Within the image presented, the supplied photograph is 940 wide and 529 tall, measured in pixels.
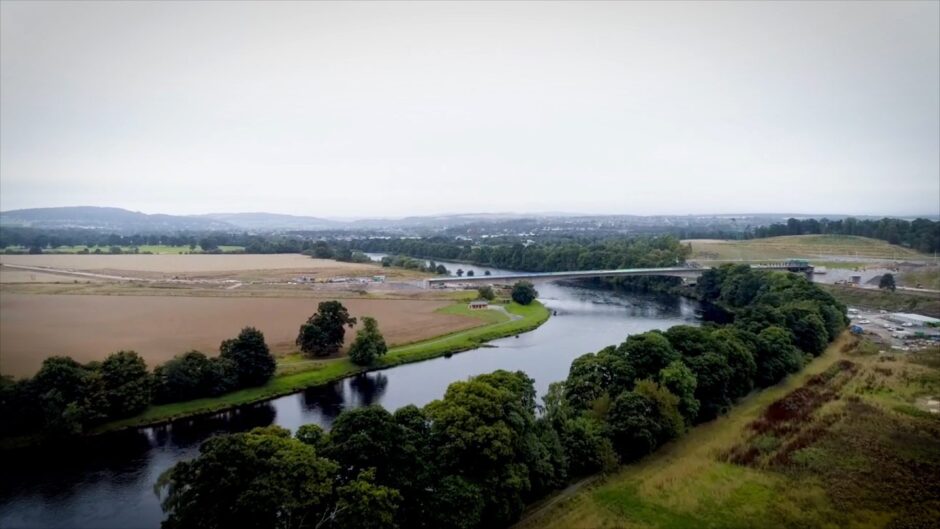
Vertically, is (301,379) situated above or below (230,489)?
below

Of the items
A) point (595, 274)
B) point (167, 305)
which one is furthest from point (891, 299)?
point (167, 305)

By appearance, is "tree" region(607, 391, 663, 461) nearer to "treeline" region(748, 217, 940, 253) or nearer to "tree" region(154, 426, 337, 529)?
"tree" region(154, 426, 337, 529)

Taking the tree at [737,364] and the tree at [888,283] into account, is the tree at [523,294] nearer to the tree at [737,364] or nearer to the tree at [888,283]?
the tree at [737,364]

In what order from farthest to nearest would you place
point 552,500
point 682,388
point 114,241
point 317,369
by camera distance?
1. point 114,241
2. point 317,369
3. point 682,388
4. point 552,500

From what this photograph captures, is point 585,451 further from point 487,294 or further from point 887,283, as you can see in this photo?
point 887,283

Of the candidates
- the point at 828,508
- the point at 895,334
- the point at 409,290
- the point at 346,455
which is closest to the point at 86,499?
the point at 346,455

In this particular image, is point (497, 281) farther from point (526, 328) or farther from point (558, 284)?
point (526, 328)
